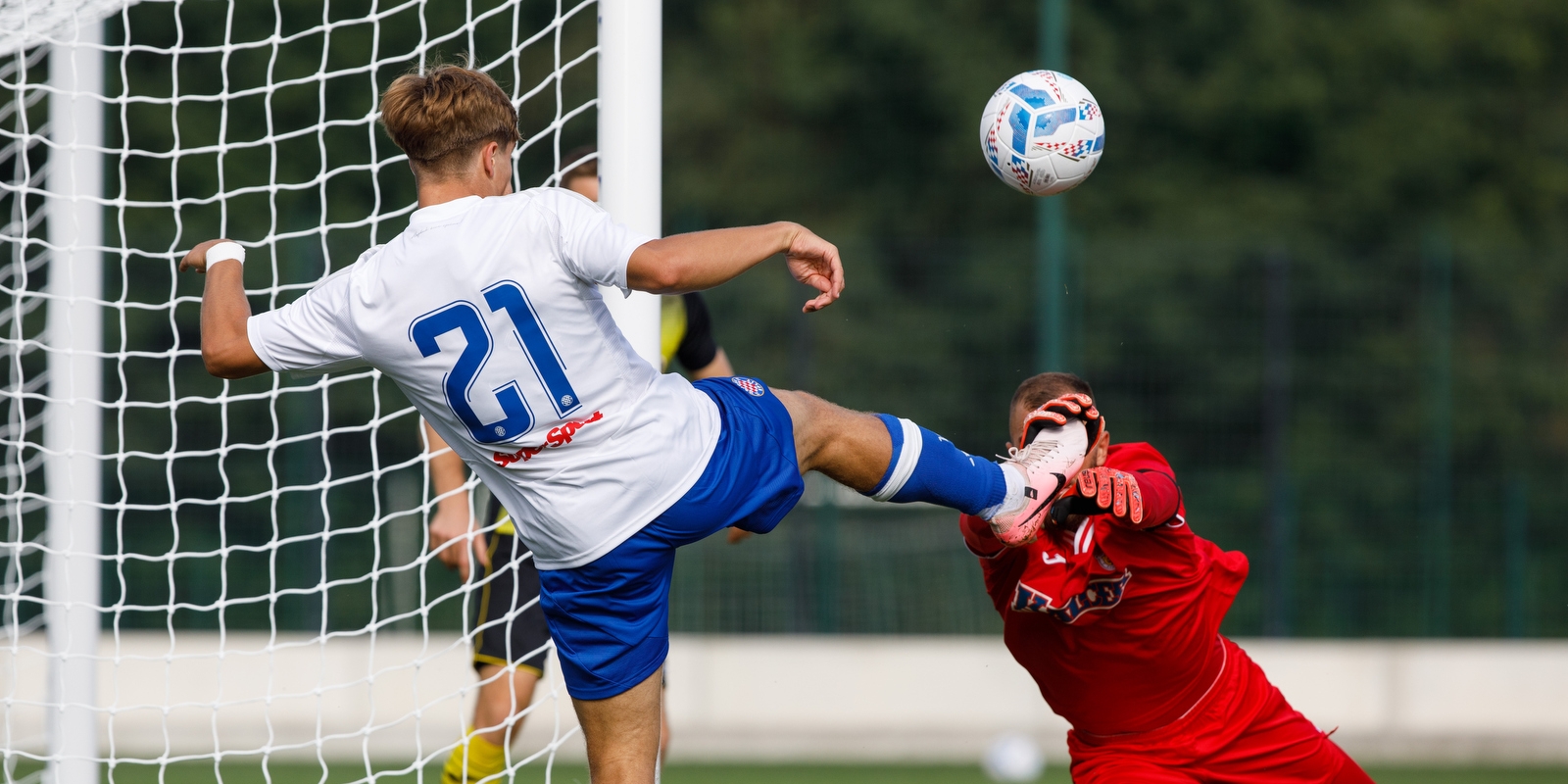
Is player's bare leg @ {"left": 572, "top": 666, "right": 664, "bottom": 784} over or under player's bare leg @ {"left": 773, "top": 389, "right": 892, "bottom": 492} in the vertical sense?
under

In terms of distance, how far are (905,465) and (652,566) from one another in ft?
2.14

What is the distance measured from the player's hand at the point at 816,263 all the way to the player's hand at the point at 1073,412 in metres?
0.77

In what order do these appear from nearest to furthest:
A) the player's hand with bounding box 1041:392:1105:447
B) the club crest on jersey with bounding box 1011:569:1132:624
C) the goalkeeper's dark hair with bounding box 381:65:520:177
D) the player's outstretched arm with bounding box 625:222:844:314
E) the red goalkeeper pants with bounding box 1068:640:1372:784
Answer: the player's outstretched arm with bounding box 625:222:844:314 → the goalkeeper's dark hair with bounding box 381:65:520:177 → the player's hand with bounding box 1041:392:1105:447 → the club crest on jersey with bounding box 1011:569:1132:624 → the red goalkeeper pants with bounding box 1068:640:1372:784

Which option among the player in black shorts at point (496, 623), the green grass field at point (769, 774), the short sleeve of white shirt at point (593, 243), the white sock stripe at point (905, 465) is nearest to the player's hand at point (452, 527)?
Result: the player in black shorts at point (496, 623)

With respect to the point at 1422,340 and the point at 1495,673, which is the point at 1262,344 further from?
the point at 1495,673

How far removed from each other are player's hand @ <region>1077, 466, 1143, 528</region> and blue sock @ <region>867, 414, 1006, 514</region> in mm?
196

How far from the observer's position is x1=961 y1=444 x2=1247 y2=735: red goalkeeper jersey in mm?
4047

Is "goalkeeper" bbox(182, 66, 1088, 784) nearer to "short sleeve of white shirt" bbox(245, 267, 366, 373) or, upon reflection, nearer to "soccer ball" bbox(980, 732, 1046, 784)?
"short sleeve of white shirt" bbox(245, 267, 366, 373)

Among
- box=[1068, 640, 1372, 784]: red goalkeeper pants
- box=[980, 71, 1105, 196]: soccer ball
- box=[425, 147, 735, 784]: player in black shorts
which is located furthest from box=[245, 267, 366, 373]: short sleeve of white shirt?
box=[1068, 640, 1372, 784]: red goalkeeper pants

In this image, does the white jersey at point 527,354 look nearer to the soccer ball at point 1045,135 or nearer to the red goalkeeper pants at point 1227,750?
the soccer ball at point 1045,135

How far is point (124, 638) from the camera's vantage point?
9281 mm

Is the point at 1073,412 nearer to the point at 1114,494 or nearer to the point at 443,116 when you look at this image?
the point at 1114,494

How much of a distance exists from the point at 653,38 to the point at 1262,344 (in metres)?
6.82

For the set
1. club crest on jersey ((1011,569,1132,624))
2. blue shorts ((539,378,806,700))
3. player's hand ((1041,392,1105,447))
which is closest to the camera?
blue shorts ((539,378,806,700))
